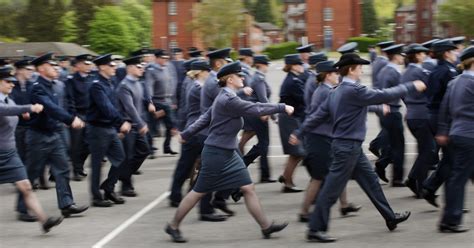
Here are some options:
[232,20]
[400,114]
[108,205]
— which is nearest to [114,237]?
[108,205]

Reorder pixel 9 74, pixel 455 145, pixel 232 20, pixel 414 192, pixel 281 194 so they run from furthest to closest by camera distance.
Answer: pixel 232 20, pixel 281 194, pixel 414 192, pixel 9 74, pixel 455 145

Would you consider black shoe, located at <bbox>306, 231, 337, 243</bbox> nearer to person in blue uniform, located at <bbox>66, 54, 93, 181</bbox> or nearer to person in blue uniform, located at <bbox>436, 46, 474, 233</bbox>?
person in blue uniform, located at <bbox>436, 46, 474, 233</bbox>

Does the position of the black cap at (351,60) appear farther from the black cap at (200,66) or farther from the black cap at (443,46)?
the black cap at (200,66)

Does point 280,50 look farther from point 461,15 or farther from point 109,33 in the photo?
point 109,33

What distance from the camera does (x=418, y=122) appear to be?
10.8 meters

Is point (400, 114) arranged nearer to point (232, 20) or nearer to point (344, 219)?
point (344, 219)

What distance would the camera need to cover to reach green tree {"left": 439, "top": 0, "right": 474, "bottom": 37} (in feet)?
237

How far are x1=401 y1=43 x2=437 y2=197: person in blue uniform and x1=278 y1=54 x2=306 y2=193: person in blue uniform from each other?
57.6 inches

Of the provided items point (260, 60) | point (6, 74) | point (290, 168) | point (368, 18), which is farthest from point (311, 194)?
point (368, 18)

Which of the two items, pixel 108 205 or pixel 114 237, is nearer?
pixel 114 237

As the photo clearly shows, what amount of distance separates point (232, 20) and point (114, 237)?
3304 inches

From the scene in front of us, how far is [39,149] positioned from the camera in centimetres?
998

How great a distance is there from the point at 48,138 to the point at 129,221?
141 cm

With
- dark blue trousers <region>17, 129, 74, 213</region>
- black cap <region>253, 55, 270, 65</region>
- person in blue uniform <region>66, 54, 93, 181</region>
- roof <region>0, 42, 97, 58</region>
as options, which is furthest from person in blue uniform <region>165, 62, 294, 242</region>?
roof <region>0, 42, 97, 58</region>
